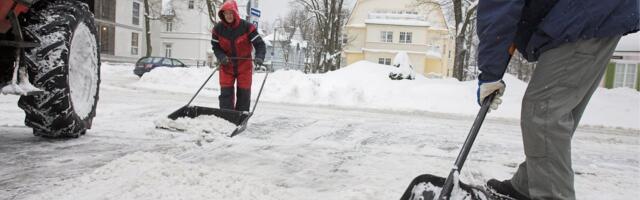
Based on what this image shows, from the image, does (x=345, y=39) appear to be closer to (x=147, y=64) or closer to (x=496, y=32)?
(x=147, y=64)

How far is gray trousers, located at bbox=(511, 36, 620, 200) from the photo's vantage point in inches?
95.0

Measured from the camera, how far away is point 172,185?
A: 3.11 m

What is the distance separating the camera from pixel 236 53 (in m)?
6.68

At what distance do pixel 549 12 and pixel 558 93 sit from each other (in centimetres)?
38

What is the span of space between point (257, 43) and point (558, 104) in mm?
4754

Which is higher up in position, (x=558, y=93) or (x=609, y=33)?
(x=609, y=33)

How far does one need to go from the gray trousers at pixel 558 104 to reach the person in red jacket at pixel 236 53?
4.46m

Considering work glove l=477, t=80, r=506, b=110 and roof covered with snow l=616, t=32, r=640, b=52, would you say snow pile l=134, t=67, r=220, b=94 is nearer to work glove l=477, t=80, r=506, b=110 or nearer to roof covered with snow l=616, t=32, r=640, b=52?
work glove l=477, t=80, r=506, b=110

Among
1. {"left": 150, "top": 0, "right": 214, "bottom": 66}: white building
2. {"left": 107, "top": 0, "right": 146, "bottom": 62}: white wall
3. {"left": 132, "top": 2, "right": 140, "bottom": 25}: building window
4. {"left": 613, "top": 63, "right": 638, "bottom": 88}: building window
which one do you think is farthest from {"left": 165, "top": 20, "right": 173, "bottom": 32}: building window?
{"left": 613, "top": 63, "right": 638, "bottom": 88}: building window

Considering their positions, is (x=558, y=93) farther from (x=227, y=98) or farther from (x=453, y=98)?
(x=453, y=98)

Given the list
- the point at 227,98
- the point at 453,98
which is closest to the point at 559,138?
the point at 227,98

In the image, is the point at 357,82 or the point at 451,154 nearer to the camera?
the point at 451,154

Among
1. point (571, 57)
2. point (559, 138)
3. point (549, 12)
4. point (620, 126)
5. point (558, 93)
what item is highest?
point (549, 12)

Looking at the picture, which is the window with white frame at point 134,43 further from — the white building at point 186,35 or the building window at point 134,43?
the white building at point 186,35
